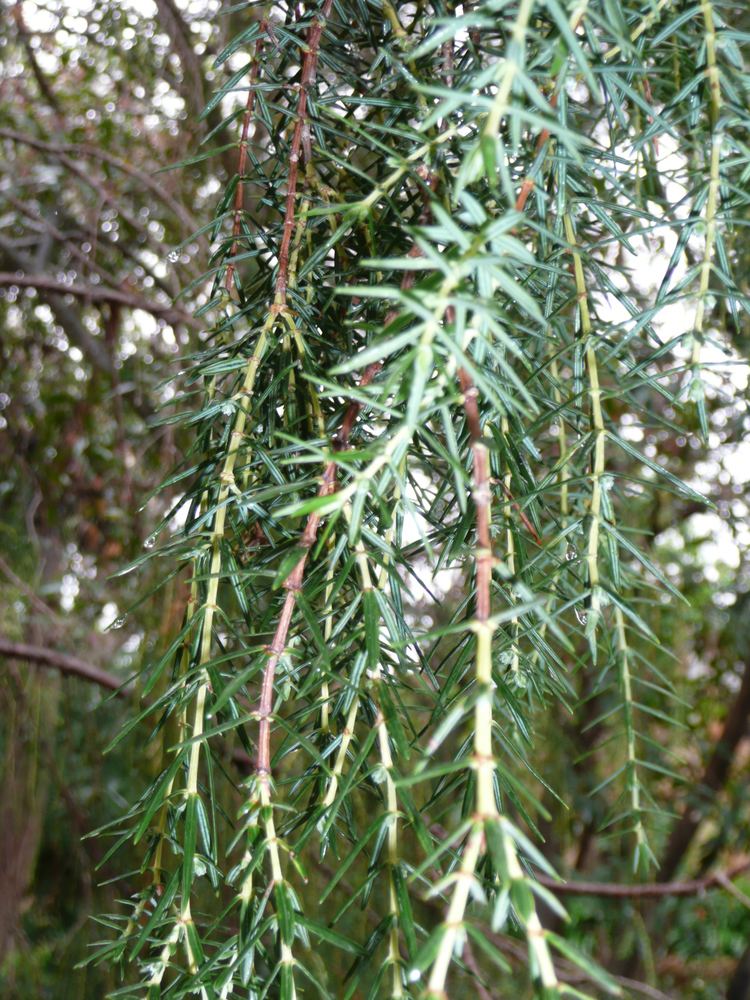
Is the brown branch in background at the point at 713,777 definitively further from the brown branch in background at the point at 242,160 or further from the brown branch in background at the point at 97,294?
the brown branch in background at the point at 242,160

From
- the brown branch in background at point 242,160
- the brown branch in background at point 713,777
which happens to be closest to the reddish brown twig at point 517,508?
the brown branch in background at point 242,160

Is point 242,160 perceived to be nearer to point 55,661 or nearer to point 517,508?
point 517,508

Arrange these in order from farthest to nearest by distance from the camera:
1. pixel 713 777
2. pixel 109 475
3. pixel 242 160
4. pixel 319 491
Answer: pixel 713 777 < pixel 109 475 < pixel 242 160 < pixel 319 491

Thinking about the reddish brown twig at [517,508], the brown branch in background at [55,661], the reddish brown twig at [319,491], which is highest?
the reddish brown twig at [319,491]

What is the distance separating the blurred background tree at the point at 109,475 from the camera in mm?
924

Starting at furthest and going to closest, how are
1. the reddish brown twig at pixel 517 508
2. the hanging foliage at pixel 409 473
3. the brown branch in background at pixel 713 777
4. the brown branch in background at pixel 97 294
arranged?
the brown branch in background at pixel 713 777, the brown branch in background at pixel 97 294, the reddish brown twig at pixel 517 508, the hanging foliage at pixel 409 473

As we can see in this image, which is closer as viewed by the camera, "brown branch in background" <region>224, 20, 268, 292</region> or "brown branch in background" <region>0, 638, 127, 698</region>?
"brown branch in background" <region>224, 20, 268, 292</region>

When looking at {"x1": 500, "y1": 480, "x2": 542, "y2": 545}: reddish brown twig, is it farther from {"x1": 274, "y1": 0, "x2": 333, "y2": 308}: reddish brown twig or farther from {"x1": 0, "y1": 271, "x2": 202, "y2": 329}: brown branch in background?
{"x1": 0, "y1": 271, "x2": 202, "y2": 329}: brown branch in background

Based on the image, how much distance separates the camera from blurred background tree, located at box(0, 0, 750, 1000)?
3.03ft

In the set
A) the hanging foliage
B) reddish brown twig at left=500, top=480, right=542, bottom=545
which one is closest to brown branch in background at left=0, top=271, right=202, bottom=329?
the hanging foliage

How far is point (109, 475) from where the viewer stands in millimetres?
1407

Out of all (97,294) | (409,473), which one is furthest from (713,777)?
(409,473)

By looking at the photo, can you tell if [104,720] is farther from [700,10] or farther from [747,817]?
[700,10]

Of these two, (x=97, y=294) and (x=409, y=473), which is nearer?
(x=409, y=473)
